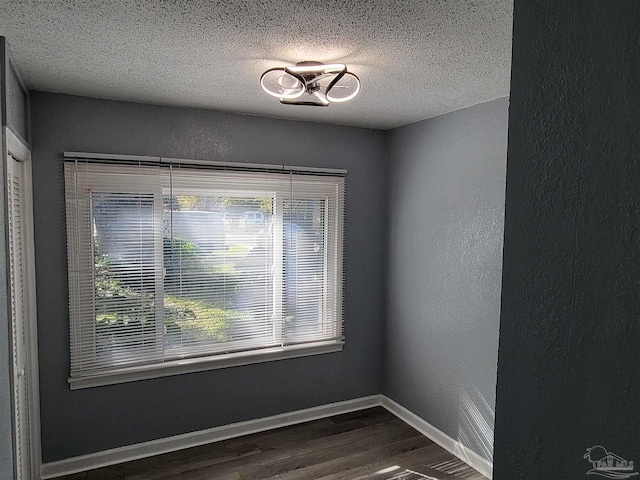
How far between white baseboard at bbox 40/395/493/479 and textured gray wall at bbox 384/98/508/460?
0.25 feet

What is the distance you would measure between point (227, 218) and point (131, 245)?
702mm

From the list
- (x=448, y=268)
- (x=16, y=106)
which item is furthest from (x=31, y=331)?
(x=448, y=268)

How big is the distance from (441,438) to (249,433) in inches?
59.7

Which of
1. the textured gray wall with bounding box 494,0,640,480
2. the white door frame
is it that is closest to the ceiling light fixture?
the textured gray wall with bounding box 494,0,640,480

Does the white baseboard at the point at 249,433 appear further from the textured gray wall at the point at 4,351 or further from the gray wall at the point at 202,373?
the textured gray wall at the point at 4,351

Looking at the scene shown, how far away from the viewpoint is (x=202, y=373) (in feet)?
10.9

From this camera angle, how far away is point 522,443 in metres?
0.78

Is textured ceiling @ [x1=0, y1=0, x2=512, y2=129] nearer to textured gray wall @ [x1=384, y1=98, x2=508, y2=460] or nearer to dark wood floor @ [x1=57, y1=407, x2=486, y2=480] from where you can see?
textured gray wall @ [x1=384, y1=98, x2=508, y2=460]

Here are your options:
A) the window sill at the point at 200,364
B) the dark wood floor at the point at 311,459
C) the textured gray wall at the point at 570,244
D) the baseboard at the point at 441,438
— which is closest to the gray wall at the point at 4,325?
the window sill at the point at 200,364

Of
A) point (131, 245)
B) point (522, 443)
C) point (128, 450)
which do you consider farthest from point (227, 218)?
point (522, 443)

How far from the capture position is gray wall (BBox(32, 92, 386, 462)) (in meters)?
2.83

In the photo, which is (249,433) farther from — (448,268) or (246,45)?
(246,45)

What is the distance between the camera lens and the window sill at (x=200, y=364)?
2992 millimetres

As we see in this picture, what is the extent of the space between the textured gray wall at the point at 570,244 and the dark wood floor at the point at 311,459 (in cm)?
251
